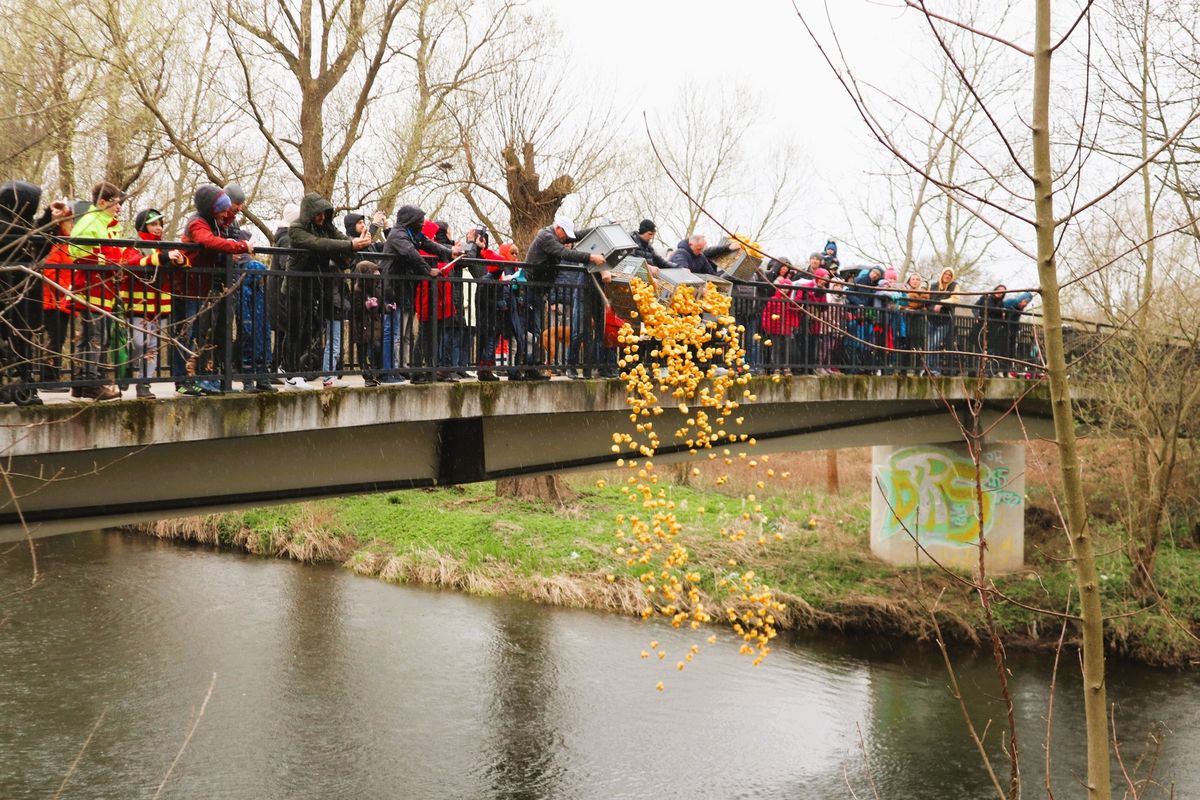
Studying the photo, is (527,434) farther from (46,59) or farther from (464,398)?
(46,59)

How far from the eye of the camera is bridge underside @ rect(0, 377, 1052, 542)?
7.52 metres

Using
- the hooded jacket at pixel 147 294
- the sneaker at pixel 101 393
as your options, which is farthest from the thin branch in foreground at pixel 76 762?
the hooded jacket at pixel 147 294

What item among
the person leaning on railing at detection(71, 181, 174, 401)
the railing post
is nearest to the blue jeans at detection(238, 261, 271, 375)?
the railing post

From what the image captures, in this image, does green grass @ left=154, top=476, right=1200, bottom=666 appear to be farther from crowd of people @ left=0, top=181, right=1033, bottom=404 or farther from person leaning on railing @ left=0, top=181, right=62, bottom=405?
person leaning on railing @ left=0, top=181, right=62, bottom=405

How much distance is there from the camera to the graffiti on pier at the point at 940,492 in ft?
70.3

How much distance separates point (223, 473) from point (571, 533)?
14404 millimetres

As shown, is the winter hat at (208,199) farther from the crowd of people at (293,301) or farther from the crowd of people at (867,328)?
the crowd of people at (867,328)

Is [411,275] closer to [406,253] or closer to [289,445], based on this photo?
[406,253]

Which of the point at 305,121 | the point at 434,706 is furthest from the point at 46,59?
the point at 434,706

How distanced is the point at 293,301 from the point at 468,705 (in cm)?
770

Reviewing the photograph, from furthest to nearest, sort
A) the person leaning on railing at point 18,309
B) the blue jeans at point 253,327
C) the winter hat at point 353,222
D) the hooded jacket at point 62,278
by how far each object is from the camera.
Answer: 1. the winter hat at point 353,222
2. the blue jeans at point 253,327
3. the hooded jacket at point 62,278
4. the person leaning on railing at point 18,309

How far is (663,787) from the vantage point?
1255 cm

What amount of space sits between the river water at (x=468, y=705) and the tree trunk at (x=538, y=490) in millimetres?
5602

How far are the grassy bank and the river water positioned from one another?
2.22 ft
